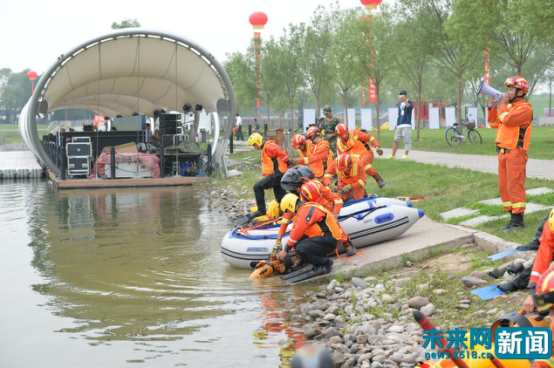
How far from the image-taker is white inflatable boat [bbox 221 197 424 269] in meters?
9.50

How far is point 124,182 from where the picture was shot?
71.2ft

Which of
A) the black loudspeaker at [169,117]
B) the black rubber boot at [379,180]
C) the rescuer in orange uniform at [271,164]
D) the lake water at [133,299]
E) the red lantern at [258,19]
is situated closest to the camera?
the lake water at [133,299]

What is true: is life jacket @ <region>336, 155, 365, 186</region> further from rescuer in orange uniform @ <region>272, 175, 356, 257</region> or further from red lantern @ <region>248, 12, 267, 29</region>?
red lantern @ <region>248, 12, 267, 29</region>

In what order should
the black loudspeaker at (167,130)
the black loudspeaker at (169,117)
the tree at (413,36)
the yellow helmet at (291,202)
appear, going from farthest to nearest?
the tree at (413,36), the black loudspeaker at (167,130), the black loudspeaker at (169,117), the yellow helmet at (291,202)

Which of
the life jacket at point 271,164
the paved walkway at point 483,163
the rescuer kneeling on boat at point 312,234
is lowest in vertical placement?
the rescuer kneeling on boat at point 312,234

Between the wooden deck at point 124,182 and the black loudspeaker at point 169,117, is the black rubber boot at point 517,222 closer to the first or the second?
the wooden deck at point 124,182

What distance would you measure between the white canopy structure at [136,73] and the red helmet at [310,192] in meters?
14.5

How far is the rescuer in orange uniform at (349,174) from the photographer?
34.6 ft

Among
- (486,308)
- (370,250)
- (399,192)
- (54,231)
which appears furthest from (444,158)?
(486,308)

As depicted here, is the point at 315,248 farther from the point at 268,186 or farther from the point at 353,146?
the point at 353,146

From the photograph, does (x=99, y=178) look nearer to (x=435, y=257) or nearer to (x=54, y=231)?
(x=54, y=231)

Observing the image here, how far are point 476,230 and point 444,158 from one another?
926 cm

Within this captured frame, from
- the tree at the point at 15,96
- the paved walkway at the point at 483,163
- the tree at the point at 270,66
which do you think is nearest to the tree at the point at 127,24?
the tree at the point at 270,66

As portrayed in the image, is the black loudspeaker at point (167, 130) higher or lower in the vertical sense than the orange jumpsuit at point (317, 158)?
higher
